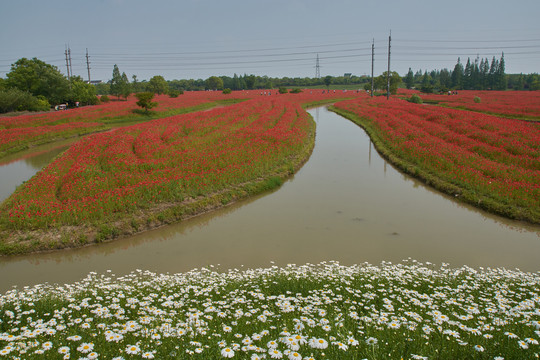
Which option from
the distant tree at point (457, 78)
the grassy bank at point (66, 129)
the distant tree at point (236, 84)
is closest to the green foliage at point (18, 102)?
the grassy bank at point (66, 129)

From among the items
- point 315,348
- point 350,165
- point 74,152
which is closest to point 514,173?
point 350,165

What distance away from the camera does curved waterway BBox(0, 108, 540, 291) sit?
892 centimetres

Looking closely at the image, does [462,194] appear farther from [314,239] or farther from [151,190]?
[151,190]

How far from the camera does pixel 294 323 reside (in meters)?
4.72

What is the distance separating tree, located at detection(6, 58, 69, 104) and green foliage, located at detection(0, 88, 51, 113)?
756cm

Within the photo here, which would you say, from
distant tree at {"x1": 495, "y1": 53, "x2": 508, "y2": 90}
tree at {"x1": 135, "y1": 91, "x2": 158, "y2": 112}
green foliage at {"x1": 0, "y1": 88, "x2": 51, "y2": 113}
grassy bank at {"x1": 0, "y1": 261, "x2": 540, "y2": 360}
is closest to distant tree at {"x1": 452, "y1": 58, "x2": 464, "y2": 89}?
distant tree at {"x1": 495, "y1": 53, "x2": 508, "y2": 90}

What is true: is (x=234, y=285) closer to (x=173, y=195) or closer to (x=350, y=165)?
(x=173, y=195)

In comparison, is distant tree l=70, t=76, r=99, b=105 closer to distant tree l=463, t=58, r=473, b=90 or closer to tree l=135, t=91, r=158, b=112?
tree l=135, t=91, r=158, b=112

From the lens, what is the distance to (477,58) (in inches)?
4478

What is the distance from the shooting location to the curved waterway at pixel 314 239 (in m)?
8.92

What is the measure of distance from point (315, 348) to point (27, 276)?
7963mm

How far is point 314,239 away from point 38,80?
6225cm

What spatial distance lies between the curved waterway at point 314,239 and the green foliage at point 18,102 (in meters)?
46.1

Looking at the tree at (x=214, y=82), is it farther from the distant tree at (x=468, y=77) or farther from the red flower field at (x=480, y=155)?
the red flower field at (x=480, y=155)
